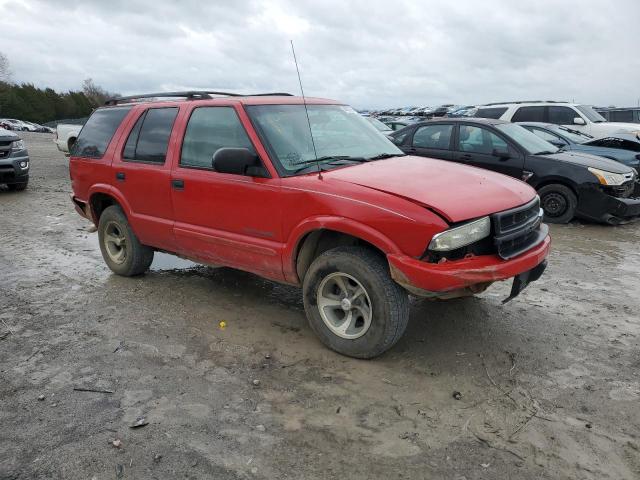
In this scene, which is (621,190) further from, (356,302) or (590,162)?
(356,302)

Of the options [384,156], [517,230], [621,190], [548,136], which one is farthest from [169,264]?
[548,136]

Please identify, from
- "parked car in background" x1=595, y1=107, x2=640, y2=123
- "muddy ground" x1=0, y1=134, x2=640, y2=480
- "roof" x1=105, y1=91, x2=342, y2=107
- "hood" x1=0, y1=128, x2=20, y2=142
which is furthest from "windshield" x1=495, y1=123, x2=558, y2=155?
"parked car in background" x1=595, y1=107, x2=640, y2=123

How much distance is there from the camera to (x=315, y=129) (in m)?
4.34

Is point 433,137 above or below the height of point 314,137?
below

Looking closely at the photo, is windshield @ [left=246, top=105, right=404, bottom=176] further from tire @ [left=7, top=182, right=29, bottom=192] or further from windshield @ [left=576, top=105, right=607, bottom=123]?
windshield @ [left=576, top=105, right=607, bottom=123]

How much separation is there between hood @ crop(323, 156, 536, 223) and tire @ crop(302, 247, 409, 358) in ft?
1.63

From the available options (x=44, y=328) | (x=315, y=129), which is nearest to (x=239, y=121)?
(x=315, y=129)

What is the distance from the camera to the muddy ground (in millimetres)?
2633

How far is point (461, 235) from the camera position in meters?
3.22

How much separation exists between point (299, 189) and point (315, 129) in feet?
2.85

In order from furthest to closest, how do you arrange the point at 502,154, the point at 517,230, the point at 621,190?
the point at 502,154 < the point at 621,190 < the point at 517,230

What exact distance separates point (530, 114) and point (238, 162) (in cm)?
1188

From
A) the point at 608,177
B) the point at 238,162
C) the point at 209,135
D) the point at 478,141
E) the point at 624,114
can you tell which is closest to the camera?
the point at 238,162

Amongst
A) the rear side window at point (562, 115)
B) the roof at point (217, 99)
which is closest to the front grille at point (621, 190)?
the roof at point (217, 99)
